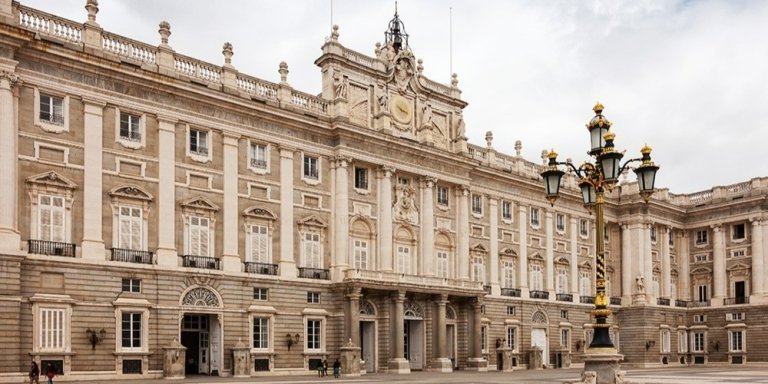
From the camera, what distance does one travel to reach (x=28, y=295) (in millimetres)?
31438

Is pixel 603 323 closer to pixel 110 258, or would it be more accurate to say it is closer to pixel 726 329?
pixel 110 258

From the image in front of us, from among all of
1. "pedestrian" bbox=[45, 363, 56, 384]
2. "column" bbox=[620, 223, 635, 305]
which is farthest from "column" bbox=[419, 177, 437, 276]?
"pedestrian" bbox=[45, 363, 56, 384]

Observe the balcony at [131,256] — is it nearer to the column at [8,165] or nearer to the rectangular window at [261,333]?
the column at [8,165]

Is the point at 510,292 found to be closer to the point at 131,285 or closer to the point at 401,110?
the point at 401,110

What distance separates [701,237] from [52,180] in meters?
55.7

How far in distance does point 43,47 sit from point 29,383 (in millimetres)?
13676

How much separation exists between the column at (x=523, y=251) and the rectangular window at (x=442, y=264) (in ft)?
27.3

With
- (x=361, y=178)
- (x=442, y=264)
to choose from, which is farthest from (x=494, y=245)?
(x=361, y=178)

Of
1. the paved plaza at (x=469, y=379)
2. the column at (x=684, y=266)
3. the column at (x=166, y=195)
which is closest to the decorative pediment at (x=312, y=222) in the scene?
the column at (x=166, y=195)

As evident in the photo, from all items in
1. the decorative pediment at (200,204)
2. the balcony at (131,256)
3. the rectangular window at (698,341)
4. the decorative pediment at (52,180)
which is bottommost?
the rectangular window at (698,341)

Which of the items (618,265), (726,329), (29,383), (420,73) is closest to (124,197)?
(29,383)

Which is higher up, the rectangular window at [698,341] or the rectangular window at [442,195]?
the rectangular window at [442,195]

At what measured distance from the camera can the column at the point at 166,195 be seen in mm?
36188

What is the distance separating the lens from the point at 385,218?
45.7 m
